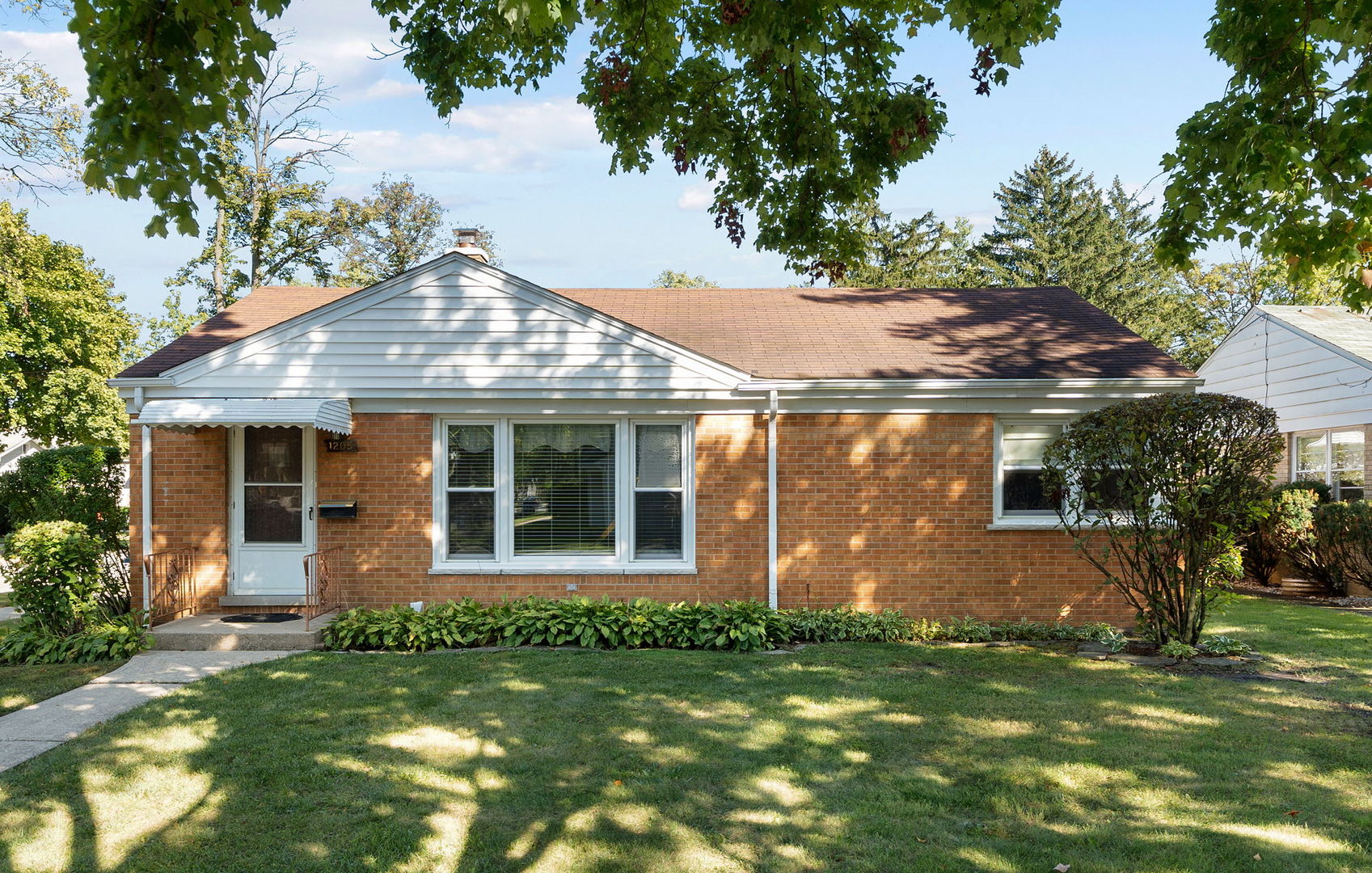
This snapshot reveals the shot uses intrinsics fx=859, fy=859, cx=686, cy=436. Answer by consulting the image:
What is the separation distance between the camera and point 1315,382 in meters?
16.7

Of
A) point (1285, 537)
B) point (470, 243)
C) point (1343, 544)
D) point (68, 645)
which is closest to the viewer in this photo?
point (68, 645)

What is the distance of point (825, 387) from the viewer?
1012 cm

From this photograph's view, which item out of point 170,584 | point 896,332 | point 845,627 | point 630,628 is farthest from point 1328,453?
point 170,584

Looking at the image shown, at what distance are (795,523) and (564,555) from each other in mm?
2822

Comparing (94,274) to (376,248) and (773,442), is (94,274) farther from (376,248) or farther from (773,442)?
(773,442)

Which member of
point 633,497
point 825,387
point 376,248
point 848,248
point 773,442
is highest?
point 376,248

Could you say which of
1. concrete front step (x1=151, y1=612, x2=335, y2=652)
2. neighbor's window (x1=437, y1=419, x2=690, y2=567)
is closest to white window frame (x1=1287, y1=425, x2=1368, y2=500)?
neighbor's window (x1=437, y1=419, x2=690, y2=567)

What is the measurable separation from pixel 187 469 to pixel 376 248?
2865 centimetres

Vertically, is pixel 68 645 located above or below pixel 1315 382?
below

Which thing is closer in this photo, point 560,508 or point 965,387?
point 965,387

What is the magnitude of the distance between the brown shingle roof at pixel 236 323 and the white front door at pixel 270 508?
1311mm

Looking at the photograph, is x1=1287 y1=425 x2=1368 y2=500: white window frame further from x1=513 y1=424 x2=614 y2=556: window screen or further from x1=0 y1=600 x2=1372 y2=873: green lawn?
x1=513 y1=424 x2=614 y2=556: window screen

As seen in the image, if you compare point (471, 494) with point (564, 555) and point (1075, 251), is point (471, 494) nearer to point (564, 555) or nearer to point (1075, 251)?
point (564, 555)

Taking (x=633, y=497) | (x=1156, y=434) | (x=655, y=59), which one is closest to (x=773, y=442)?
(x=633, y=497)
